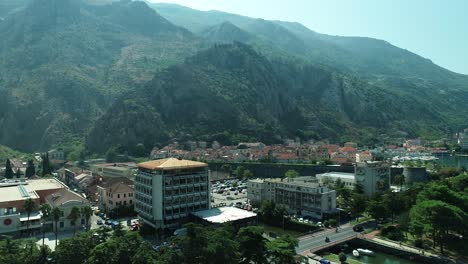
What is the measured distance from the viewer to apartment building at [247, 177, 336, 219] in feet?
194

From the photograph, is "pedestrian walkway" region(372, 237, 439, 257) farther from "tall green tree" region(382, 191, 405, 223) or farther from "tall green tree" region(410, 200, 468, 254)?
"tall green tree" region(382, 191, 405, 223)

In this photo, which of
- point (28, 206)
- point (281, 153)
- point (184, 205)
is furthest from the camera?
point (281, 153)

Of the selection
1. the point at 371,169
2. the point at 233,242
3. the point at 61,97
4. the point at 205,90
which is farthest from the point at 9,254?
A: the point at 61,97

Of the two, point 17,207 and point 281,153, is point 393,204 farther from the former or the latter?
point 281,153

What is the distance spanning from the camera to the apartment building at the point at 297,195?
59156mm

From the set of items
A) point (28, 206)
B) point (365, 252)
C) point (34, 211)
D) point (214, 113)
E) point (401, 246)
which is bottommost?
point (365, 252)

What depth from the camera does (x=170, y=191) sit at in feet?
171

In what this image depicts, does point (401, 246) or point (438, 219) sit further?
point (401, 246)

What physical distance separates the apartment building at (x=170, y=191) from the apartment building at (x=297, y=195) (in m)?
13.8

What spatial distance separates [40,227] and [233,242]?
98.0 ft

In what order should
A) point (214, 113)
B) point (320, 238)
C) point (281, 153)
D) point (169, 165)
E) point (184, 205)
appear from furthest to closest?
point (214, 113) → point (281, 153) → point (184, 205) → point (169, 165) → point (320, 238)

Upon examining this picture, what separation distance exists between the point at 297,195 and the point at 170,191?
818 inches

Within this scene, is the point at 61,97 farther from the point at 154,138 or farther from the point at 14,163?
the point at 14,163

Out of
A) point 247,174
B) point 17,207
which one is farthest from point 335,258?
point 247,174
